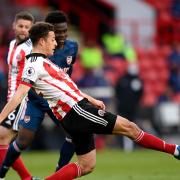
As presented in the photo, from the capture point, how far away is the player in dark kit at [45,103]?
436 inches

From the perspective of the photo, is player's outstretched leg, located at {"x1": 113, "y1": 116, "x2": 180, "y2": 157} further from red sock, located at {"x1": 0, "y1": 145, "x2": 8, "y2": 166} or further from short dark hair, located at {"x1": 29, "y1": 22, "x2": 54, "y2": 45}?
red sock, located at {"x1": 0, "y1": 145, "x2": 8, "y2": 166}

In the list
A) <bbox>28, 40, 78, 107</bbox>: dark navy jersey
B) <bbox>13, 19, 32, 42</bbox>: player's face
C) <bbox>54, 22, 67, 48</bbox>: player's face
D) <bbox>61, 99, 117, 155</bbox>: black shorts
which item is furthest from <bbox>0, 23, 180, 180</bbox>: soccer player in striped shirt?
<bbox>13, 19, 32, 42</bbox>: player's face

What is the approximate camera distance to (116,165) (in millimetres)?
14992

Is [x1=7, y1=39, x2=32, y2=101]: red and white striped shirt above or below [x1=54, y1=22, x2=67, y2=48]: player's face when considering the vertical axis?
below

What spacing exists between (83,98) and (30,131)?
5.88 feet

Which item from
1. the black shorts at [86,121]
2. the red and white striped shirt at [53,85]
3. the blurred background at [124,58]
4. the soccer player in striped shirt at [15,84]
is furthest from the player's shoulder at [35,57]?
the blurred background at [124,58]

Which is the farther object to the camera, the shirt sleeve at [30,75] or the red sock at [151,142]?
the red sock at [151,142]

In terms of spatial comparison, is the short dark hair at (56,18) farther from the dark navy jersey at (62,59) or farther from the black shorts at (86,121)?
the black shorts at (86,121)

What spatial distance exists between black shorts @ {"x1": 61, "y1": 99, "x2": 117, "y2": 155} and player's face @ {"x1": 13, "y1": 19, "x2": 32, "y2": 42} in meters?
2.32

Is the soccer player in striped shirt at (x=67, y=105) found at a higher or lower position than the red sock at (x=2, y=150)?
higher

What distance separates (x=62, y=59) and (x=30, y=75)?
1.86 metres

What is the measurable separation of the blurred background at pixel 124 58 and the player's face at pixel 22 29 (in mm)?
6827

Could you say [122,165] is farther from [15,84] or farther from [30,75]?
[30,75]

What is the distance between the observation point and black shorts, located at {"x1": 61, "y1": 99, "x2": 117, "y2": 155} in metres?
9.39
